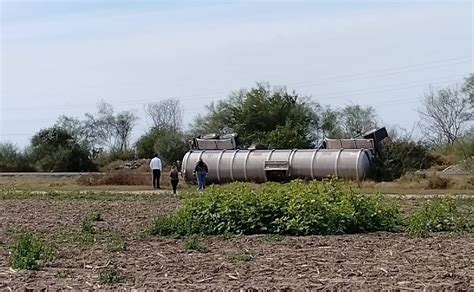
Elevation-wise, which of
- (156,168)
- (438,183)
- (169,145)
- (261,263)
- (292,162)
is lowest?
(261,263)

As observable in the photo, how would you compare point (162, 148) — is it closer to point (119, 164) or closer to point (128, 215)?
point (119, 164)

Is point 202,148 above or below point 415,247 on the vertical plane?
above

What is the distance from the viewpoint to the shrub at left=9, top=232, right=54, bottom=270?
13883mm

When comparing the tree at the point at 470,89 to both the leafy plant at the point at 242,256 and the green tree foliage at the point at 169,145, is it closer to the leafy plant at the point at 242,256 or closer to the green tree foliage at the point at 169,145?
the green tree foliage at the point at 169,145

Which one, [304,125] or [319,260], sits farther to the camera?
[304,125]

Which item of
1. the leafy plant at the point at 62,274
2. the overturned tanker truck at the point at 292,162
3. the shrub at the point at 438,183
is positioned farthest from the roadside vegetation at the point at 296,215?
the overturned tanker truck at the point at 292,162

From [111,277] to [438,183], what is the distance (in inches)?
1279

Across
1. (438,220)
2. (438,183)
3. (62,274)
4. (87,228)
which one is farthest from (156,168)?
(62,274)

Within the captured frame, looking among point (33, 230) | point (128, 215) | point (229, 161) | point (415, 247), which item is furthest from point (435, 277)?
point (229, 161)

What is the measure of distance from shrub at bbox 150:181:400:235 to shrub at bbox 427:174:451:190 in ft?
73.8

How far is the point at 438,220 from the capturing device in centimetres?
1969

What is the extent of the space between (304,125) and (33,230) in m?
47.8

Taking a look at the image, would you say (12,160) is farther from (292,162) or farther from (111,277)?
(111,277)

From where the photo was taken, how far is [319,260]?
14.2 meters
